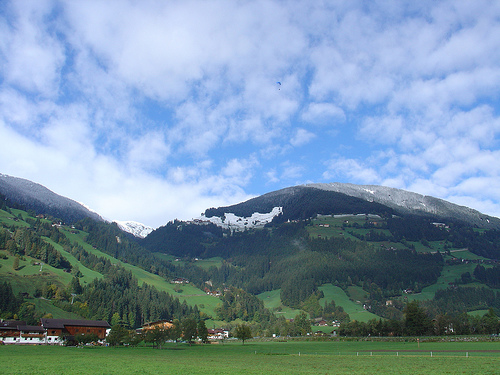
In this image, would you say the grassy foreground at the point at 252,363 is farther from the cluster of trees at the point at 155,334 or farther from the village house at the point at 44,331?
the village house at the point at 44,331

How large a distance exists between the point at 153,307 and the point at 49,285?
51.2 metres

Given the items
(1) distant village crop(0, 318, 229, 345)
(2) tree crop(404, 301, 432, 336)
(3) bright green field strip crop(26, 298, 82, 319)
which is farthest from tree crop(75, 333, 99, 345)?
(2) tree crop(404, 301, 432, 336)

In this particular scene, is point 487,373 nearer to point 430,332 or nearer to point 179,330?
point 179,330

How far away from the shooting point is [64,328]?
119000mm

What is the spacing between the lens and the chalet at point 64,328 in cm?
11450

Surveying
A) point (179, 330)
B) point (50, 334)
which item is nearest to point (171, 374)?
point (179, 330)

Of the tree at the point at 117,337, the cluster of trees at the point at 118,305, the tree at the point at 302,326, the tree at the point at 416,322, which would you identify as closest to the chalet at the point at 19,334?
the tree at the point at 117,337

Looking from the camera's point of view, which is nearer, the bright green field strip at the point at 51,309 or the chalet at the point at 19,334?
the chalet at the point at 19,334

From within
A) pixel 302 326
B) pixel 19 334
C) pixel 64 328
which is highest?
pixel 64 328

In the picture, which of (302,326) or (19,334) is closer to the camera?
(19,334)

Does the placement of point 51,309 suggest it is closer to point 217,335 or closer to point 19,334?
point 19,334

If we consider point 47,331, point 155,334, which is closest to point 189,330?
point 155,334

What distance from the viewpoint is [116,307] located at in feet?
569

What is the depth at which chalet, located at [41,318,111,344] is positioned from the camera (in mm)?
114500
